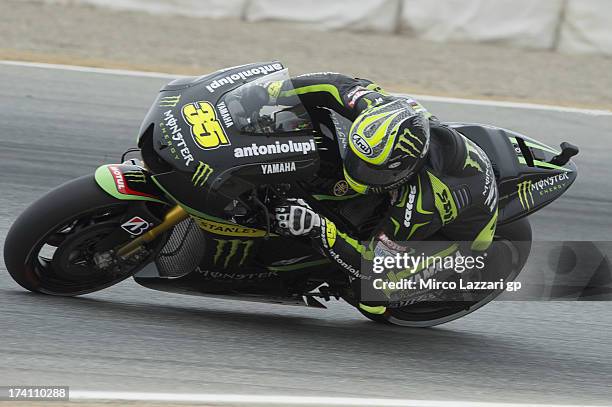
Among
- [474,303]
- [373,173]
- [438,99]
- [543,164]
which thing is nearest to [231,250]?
[373,173]

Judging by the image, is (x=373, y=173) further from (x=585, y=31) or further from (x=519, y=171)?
(x=585, y=31)

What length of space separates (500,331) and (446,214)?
1.14m

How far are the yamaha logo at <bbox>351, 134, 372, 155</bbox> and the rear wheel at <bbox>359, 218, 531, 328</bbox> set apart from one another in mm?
1229

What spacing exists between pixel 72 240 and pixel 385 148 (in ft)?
5.00

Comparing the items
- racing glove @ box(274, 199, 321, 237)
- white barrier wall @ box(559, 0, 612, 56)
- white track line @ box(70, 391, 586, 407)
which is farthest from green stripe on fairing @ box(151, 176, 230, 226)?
white barrier wall @ box(559, 0, 612, 56)

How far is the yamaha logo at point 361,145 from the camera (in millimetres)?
4473

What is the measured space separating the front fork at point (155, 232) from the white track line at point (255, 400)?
89 centimetres

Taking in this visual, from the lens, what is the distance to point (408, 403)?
14.5 ft

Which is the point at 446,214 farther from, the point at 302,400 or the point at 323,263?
the point at 302,400

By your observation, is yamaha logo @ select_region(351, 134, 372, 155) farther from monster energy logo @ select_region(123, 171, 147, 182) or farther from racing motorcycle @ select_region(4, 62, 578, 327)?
monster energy logo @ select_region(123, 171, 147, 182)

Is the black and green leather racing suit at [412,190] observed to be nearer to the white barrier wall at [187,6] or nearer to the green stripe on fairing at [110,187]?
the green stripe on fairing at [110,187]

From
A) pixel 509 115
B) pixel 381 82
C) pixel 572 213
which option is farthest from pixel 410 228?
pixel 381 82

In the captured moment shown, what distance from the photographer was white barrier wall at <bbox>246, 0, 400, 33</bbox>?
1251cm

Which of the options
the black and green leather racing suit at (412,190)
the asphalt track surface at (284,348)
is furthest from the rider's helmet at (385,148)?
the asphalt track surface at (284,348)
